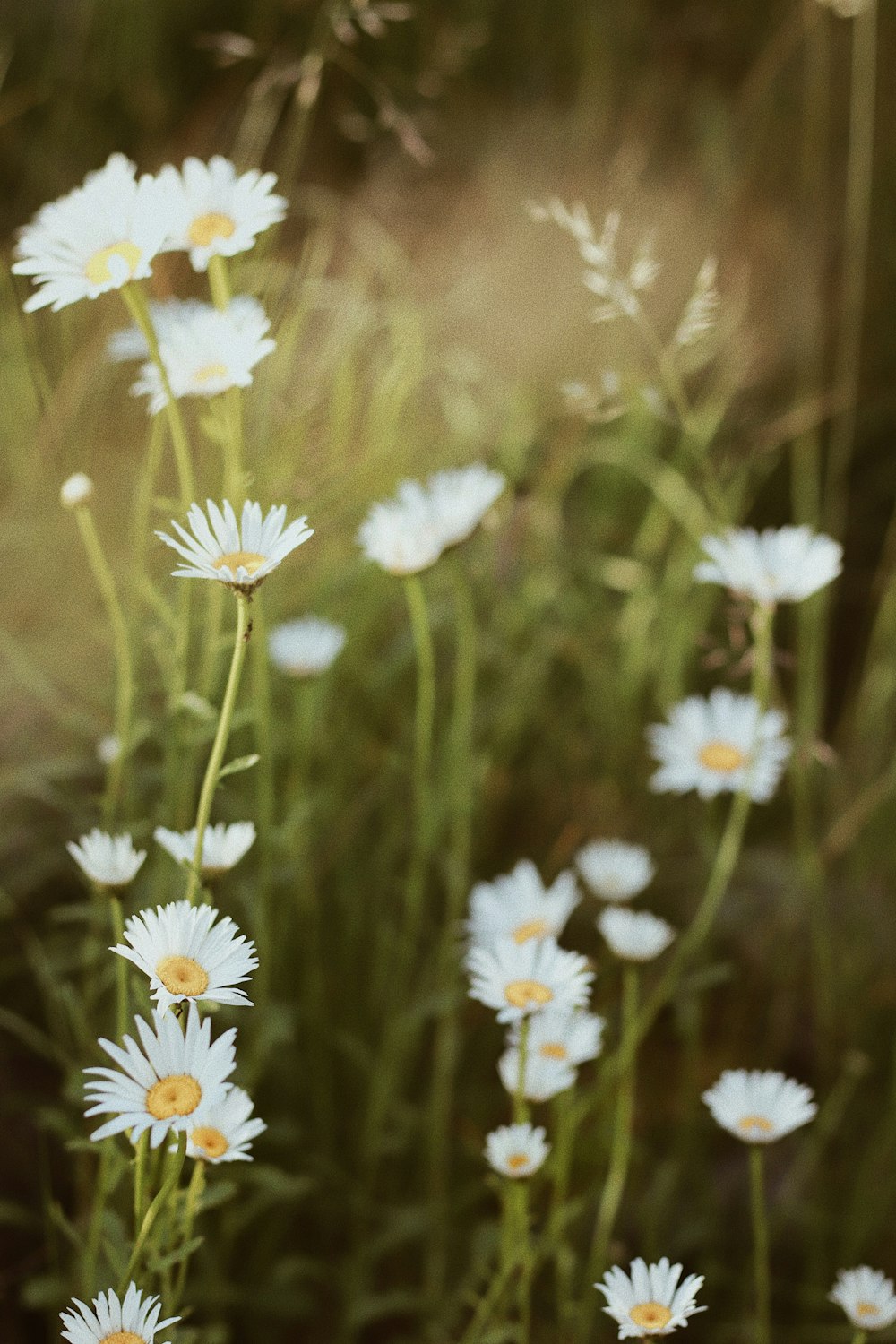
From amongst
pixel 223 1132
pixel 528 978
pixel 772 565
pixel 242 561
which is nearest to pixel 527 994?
pixel 528 978

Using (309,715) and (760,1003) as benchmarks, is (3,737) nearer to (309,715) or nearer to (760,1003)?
(309,715)

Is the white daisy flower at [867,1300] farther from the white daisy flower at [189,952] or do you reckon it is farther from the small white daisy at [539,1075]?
the white daisy flower at [189,952]

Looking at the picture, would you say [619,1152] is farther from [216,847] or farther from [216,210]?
[216,210]

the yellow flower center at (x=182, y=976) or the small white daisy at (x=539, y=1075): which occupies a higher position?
the small white daisy at (x=539, y=1075)

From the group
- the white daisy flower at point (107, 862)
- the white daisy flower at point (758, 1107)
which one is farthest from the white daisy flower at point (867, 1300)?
the white daisy flower at point (107, 862)

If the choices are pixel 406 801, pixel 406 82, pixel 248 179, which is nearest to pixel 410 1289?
pixel 406 801

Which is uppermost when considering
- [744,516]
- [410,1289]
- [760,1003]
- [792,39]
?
[792,39]
